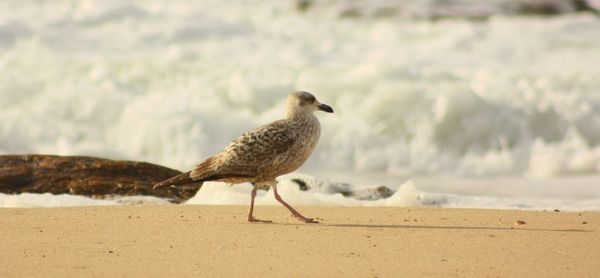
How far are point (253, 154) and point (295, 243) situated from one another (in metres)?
1.27

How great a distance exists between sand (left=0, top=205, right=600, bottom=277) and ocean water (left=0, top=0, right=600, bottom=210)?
1.06 m

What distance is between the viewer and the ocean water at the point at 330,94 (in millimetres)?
13281

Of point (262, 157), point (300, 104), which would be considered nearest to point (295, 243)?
point (262, 157)

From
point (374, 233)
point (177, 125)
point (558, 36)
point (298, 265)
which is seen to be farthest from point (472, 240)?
point (558, 36)

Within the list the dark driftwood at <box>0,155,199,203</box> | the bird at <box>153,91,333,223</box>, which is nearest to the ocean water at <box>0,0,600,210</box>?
the dark driftwood at <box>0,155,199,203</box>

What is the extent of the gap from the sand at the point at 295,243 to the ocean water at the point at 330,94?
1057mm

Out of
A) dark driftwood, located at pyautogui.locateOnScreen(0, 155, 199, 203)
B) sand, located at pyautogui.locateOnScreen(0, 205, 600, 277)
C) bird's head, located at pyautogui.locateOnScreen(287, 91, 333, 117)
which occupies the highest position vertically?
bird's head, located at pyautogui.locateOnScreen(287, 91, 333, 117)

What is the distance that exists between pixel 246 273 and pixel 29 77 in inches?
426

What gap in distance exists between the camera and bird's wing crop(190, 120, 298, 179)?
8.17 m

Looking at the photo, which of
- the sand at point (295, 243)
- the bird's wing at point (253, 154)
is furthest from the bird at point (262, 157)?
the sand at point (295, 243)

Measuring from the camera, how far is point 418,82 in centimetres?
1619

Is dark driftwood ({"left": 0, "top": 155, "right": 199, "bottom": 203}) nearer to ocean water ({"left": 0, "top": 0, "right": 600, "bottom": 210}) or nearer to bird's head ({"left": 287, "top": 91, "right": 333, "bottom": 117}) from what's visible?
ocean water ({"left": 0, "top": 0, "right": 600, "bottom": 210})

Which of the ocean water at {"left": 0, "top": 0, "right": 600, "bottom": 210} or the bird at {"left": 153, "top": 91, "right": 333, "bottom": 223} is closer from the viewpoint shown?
the bird at {"left": 153, "top": 91, "right": 333, "bottom": 223}

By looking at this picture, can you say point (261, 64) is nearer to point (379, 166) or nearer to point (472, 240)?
point (379, 166)
